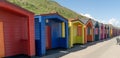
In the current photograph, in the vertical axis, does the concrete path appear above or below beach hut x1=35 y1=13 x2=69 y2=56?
below

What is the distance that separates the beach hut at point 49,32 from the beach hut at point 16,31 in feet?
2.87

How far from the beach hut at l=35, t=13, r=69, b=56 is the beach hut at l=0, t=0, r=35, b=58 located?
88cm

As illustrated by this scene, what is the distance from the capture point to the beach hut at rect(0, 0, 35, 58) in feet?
45.2

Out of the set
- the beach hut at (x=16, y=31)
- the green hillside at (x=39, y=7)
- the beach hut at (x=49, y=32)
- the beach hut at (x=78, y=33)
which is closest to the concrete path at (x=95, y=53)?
the beach hut at (x=49, y=32)

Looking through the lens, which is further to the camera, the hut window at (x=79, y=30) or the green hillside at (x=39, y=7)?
the green hillside at (x=39, y=7)

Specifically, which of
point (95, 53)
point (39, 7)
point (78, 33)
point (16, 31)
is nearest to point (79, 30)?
point (78, 33)

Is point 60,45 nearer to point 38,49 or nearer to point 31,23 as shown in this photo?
point 38,49

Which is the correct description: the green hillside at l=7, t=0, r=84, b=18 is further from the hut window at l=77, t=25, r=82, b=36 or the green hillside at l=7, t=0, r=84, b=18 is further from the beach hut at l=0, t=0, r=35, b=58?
the beach hut at l=0, t=0, r=35, b=58

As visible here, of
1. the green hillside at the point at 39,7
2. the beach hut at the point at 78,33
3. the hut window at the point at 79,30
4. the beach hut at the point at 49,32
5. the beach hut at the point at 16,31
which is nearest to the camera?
the beach hut at the point at 16,31

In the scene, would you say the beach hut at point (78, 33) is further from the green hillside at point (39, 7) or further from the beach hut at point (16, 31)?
the green hillside at point (39, 7)

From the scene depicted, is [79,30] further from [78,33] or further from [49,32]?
[49,32]

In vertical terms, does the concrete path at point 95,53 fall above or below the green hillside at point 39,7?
below

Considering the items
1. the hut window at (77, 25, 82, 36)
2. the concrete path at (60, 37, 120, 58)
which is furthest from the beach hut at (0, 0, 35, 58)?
the hut window at (77, 25, 82, 36)

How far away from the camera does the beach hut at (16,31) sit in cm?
1377
